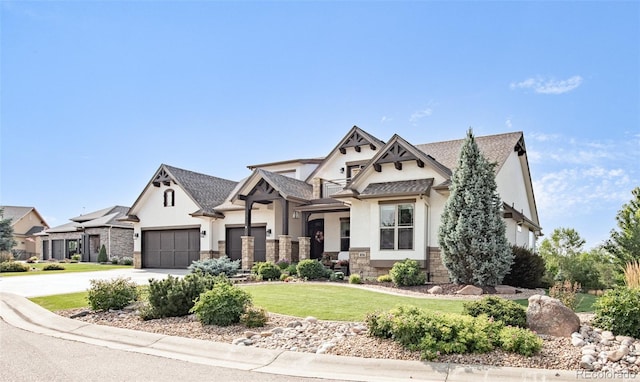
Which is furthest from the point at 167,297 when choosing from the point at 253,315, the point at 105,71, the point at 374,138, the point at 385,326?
the point at 374,138

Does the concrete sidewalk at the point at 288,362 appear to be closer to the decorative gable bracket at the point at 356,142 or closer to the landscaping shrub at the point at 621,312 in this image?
the landscaping shrub at the point at 621,312

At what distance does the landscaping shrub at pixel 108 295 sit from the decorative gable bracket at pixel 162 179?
17.1 meters

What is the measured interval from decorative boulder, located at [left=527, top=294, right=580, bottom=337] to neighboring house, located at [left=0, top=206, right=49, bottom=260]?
58.7m

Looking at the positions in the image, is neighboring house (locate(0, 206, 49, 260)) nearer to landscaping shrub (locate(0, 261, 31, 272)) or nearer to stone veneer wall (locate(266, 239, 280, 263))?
landscaping shrub (locate(0, 261, 31, 272))

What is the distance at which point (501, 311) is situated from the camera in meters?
7.96

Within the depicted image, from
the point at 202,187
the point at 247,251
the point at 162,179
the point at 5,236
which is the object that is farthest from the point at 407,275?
the point at 5,236

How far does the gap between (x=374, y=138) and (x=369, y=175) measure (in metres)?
3.42

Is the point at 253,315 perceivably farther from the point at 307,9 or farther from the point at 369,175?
the point at 369,175

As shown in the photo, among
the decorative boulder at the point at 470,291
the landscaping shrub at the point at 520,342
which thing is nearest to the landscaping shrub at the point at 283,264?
the decorative boulder at the point at 470,291

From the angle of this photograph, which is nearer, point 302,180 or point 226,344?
point 226,344

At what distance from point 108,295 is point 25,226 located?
55562 mm

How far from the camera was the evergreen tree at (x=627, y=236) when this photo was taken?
2005cm

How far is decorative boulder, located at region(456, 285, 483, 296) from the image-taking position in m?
14.1

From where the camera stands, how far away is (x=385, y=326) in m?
7.46
